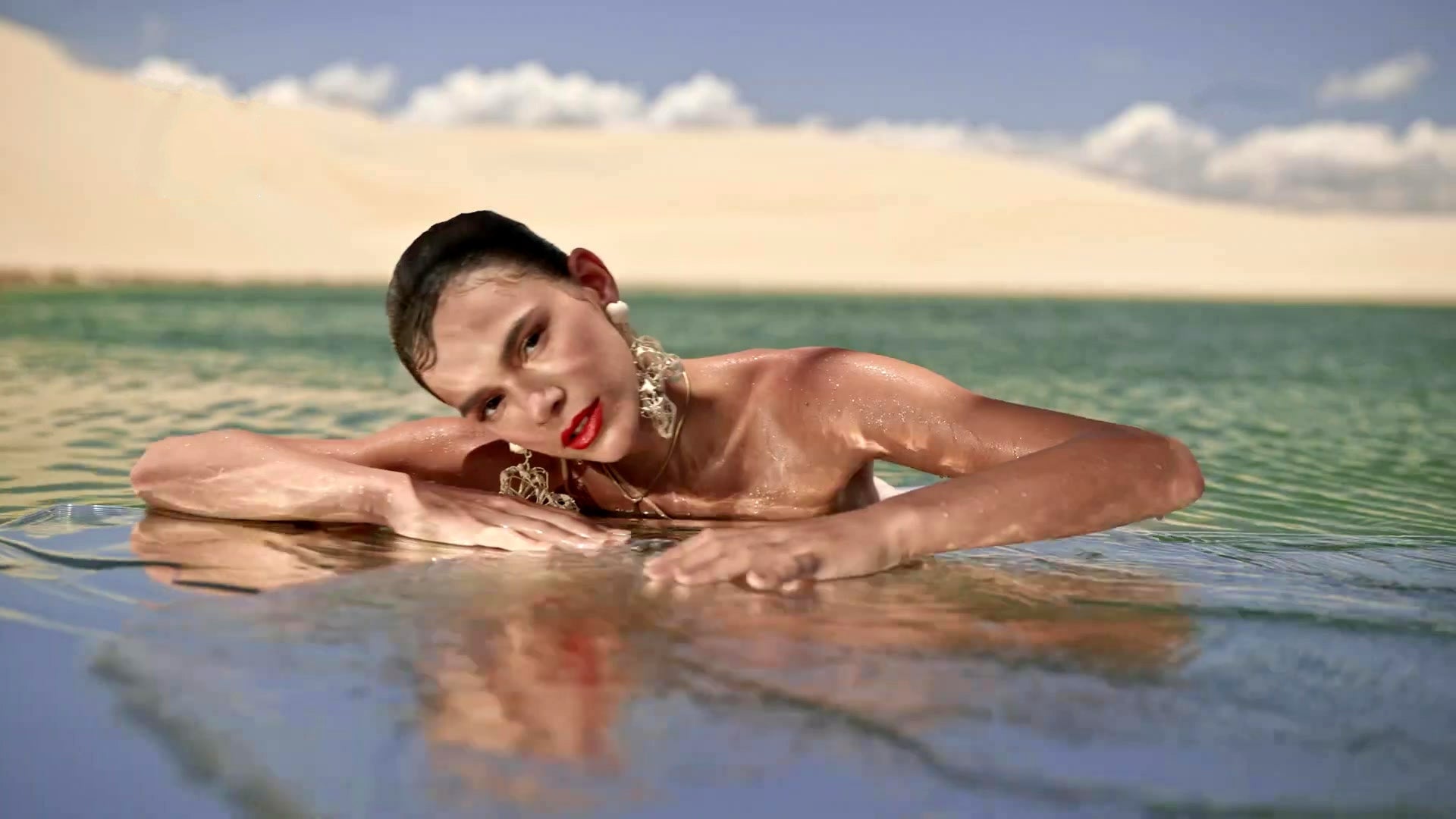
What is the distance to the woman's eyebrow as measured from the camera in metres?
2.80

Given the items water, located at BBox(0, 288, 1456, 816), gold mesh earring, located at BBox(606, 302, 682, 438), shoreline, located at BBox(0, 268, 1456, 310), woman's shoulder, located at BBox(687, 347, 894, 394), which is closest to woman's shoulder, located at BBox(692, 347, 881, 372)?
woman's shoulder, located at BBox(687, 347, 894, 394)

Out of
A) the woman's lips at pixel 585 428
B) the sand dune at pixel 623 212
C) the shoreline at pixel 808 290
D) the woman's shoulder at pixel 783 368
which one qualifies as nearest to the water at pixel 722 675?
the woman's lips at pixel 585 428

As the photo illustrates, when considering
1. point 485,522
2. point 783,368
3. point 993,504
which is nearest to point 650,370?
point 783,368

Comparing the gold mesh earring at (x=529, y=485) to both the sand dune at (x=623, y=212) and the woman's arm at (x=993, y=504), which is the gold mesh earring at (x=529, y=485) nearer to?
the woman's arm at (x=993, y=504)

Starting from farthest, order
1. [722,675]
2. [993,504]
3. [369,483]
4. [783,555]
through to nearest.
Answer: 1. [369,483]
2. [993,504]
3. [783,555]
4. [722,675]

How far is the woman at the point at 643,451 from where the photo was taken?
8.72 ft

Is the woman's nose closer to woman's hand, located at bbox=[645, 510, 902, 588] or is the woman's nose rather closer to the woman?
the woman

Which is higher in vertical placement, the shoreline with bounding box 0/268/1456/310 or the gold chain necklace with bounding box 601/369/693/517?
the shoreline with bounding box 0/268/1456/310

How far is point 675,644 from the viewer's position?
215 cm

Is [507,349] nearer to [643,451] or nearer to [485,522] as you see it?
[485,522]

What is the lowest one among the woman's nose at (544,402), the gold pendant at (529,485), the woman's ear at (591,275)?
the gold pendant at (529,485)

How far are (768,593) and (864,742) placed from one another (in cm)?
82

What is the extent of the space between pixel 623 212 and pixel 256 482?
4129 cm

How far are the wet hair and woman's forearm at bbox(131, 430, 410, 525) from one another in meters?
0.45
